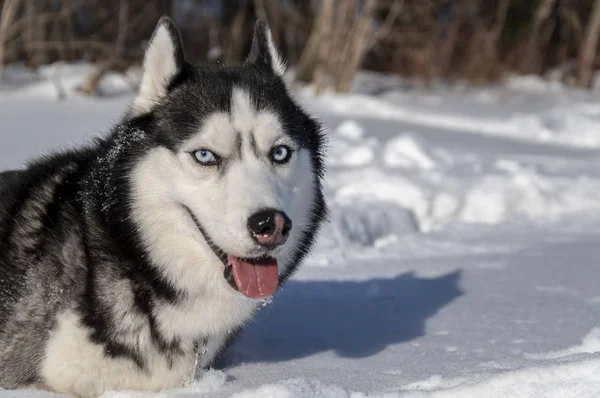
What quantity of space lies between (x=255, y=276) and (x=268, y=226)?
25cm

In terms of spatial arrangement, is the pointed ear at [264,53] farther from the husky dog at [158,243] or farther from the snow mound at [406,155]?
the snow mound at [406,155]

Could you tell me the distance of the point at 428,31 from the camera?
15.0m

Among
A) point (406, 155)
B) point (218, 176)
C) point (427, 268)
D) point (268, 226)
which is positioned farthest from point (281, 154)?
point (406, 155)

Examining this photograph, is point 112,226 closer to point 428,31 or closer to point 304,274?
point 304,274

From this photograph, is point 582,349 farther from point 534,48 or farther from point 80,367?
point 534,48

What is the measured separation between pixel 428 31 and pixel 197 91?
42.5 ft

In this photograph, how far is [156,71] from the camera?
269 centimetres

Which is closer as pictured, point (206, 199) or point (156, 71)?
point (206, 199)

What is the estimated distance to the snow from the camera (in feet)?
8.51

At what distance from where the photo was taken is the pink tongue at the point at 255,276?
244cm

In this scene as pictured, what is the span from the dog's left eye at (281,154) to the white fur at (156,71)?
0.43m

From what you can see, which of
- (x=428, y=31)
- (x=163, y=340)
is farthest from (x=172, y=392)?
(x=428, y=31)

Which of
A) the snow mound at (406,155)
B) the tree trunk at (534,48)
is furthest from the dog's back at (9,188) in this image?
the tree trunk at (534,48)

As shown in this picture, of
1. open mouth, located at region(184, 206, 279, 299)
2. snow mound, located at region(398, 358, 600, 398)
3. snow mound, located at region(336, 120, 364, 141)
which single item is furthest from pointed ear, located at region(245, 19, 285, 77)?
snow mound, located at region(336, 120, 364, 141)
